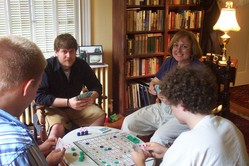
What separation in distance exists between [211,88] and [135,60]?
93.8 inches

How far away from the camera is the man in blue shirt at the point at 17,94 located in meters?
0.89

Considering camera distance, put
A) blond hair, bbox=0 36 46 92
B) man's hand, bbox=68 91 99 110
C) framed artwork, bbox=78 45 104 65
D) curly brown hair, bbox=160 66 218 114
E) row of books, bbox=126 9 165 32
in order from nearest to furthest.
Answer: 1. blond hair, bbox=0 36 46 92
2. curly brown hair, bbox=160 66 218 114
3. man's hand, bbox=68 91 99 110
4. framed artwork, bbox=78 45 104 65
5. row of books, bbox=126 9 165 32

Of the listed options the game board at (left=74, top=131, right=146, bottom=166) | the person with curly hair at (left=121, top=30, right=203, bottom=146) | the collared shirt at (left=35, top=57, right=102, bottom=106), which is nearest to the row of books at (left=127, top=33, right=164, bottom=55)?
the person with curly hair at (left=121, top=30, right=203, bottom=146)

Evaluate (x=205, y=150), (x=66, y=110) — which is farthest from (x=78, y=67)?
(x=205, y=150)

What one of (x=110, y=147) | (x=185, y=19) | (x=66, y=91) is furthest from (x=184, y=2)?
(x=110, y=147)

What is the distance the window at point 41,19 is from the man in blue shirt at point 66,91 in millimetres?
880

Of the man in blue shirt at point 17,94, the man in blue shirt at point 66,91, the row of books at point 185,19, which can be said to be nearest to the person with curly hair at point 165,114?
the man in blue shirt at point 66,91

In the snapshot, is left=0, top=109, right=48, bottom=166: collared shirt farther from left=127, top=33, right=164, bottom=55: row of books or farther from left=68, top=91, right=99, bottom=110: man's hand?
left=127, top=33, right=164, bottom=55: row of books

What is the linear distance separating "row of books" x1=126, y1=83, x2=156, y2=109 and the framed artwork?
0.56m

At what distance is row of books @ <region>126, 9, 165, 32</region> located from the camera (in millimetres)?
3582

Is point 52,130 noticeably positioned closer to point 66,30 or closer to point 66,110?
point 66,110

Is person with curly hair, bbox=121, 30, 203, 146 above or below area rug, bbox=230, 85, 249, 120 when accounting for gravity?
above

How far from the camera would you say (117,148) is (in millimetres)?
1964

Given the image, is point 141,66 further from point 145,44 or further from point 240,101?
point 240,101
